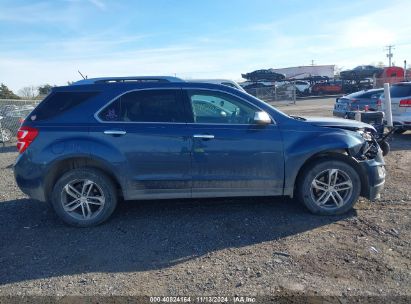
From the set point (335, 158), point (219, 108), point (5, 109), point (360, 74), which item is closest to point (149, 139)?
point (219, 108)

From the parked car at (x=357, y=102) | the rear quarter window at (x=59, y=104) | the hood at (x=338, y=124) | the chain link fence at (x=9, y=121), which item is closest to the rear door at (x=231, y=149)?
the hood at (x=338, y=124)

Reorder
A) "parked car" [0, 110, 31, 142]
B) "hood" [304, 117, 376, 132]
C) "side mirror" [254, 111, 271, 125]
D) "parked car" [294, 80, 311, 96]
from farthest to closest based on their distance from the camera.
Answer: "parked car" [294, 80, 311, 96] → "parked car" [0, 110, 31, 142] → "hood" [304, 117, 376, 132] → "side mirror" [254, 111, 271, 125]

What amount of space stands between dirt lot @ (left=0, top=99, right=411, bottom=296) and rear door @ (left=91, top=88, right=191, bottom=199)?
0.56 metres

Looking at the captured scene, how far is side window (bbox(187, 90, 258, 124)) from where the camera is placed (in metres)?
4.99

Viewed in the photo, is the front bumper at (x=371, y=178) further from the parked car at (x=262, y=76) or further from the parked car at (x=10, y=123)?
the parked car at (x=262, y=76)

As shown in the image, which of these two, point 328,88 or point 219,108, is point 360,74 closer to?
point 328,88

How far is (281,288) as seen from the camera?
3418mm

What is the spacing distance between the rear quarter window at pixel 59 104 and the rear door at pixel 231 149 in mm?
1389

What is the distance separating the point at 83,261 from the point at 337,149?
11.1 feet

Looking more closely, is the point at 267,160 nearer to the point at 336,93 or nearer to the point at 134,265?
the point at 134,265

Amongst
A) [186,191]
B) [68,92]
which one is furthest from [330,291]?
[68,92]

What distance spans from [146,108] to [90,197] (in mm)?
1367

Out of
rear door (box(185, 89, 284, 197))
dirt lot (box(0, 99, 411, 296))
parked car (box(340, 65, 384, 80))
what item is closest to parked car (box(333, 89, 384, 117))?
dirt lot (box(0, 99, 411, 296))

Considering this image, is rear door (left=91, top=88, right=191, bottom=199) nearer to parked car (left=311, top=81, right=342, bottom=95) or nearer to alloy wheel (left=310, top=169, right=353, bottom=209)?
alloy wheel (left=310, top=169, right=353, bottom=209)
